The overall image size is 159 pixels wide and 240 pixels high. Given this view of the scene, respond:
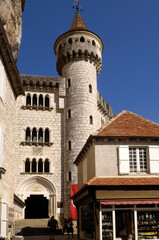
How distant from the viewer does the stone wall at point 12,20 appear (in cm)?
1736

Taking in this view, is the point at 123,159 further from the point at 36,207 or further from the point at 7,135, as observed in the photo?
the point at 36,207

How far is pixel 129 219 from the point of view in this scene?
15.6 m

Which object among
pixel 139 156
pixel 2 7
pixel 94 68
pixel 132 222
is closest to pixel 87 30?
pixel 94 68

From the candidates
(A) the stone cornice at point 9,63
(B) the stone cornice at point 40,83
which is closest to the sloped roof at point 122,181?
(A) the stone cornice at point 9,63

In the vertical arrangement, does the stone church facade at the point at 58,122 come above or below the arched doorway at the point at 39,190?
above

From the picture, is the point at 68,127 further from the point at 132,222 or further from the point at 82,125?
the point at 132,222

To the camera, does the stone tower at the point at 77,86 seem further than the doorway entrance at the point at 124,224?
Yes

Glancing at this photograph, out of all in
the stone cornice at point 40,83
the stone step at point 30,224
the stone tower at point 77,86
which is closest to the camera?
the stone step at point 30,224

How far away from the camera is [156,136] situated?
673 inches

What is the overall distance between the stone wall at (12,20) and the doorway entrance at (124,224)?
11133 mm

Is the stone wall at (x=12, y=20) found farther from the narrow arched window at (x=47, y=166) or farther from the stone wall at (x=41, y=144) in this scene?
the narrow arched window at (x=47, y=166)

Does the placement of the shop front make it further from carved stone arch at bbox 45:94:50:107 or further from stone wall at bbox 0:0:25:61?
carved stone arch at bbox 45:94:50:107

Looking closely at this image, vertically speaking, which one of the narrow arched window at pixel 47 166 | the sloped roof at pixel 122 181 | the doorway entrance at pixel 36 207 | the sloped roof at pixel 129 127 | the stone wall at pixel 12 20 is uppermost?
the stone wall at pixel 12 20

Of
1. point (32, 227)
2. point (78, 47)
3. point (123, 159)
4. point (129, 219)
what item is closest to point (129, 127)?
point (123, 159)
